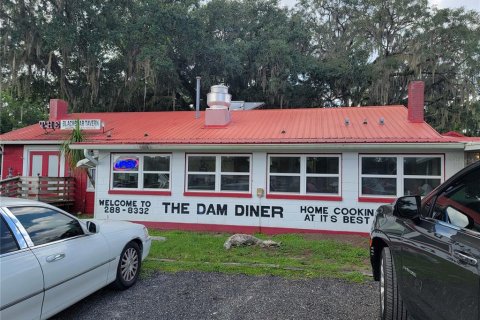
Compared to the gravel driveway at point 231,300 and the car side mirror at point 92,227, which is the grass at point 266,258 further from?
the car side mirror at point 92,227

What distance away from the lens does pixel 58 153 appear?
1441 cm

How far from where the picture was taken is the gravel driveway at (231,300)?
Result: 4.29 metres

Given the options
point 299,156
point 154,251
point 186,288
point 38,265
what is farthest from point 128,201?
point 38,265

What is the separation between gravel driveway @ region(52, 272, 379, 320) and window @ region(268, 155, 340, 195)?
5.02m

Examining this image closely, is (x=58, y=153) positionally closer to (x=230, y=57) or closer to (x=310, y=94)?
(x=230, y=57)

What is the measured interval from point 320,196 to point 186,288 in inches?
232

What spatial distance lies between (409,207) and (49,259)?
340 centimetres

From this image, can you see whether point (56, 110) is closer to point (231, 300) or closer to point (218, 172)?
point (218, 172)

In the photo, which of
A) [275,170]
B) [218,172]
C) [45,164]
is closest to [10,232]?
[218,172]

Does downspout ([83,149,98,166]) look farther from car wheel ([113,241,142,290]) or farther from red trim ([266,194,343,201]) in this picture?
car wheel ([113,241,142,290])

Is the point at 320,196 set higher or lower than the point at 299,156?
lower

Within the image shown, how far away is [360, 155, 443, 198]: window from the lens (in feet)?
32.0

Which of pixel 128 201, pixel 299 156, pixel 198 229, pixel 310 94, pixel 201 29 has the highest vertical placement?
pixel 201 29

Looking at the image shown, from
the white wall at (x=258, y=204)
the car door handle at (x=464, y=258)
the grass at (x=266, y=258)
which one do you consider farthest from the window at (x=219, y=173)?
the car door handle at (x=464, y=258)
